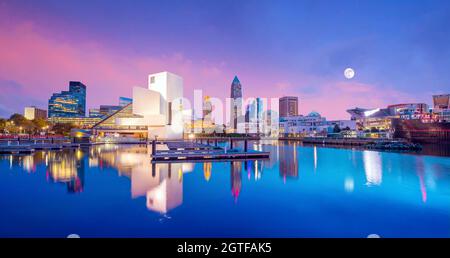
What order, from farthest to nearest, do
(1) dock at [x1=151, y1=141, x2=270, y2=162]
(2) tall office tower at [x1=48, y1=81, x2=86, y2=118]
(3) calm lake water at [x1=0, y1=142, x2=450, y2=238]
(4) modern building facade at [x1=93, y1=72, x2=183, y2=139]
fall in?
(2) tall office tower at [x1=48, y1=81, x2=86, y2=118] < (4) modern building facade at [x1=93, y1=72, x2=183, y2=139] < (1) dock at [x1=151, y1=141, x2=270, y2=162] < (3) calm lake water at [x1=0, y1=142, x2=450, y2=238]

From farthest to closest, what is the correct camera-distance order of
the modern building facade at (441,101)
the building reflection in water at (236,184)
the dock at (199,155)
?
the modern building facade at (441,101) → the dock at (199,155) → the building reflection in water at (236,184)

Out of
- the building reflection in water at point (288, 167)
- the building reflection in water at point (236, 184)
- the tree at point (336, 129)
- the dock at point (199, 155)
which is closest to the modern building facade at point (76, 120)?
the tree at point (336, 129)

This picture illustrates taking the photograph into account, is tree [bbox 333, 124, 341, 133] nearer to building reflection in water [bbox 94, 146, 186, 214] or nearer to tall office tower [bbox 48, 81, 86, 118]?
building reflection in water [bbox 94, 146, 186, 214]

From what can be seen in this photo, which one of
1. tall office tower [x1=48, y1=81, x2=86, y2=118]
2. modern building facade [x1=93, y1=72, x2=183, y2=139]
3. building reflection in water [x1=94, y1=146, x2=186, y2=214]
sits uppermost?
tall office tower [x1=48, y1=81, x2=86, y2=118]

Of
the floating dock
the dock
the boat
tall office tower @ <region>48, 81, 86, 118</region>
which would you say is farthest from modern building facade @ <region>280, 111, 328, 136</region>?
tall office tower @ <region>48, 81, 86, 118</region>

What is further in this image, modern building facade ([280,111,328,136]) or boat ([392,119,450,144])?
modern building facade ([280,111,328,136])

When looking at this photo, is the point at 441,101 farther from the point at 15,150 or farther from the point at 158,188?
the point at 15,150

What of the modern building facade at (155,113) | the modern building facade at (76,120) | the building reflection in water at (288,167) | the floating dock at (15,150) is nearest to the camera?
the building reflection in water at (288,167)

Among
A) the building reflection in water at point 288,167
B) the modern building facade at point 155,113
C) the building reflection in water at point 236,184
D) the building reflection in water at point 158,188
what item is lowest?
the building reflection in water at point 288,167

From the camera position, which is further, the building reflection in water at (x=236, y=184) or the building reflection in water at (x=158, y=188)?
the building reflection in water at (x=236, y=184)

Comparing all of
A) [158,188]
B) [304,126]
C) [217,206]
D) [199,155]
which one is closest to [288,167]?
[199,155]

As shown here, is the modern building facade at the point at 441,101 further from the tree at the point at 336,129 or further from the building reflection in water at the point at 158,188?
the building reflection in water at the point at 158,188

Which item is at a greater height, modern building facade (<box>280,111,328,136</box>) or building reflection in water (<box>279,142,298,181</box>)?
modern building facade (<box>280,111,328,136</box>)
